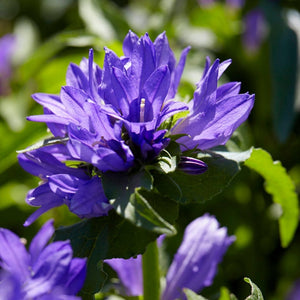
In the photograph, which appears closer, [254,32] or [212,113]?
[212,113]

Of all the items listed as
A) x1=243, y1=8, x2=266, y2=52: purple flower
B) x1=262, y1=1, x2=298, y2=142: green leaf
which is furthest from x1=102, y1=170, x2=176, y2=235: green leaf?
x1=243, y1=8, x2=266, y2=52: purple flower

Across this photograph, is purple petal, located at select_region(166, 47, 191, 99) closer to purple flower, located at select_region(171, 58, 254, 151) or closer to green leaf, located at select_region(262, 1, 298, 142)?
purple flower, located at select_region(171, 58, 254, 151)

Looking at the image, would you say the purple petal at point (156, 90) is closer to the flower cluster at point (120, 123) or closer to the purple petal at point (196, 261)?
the flower cluster at point (120, 123)

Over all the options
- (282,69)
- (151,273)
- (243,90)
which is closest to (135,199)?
(151,273)

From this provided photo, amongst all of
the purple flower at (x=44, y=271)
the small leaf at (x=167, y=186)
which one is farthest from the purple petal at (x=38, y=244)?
the small leaf at (x=167, y=186)

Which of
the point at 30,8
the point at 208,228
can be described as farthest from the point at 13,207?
the point at 30,8

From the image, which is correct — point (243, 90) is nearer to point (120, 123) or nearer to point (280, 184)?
point (280, 184)
